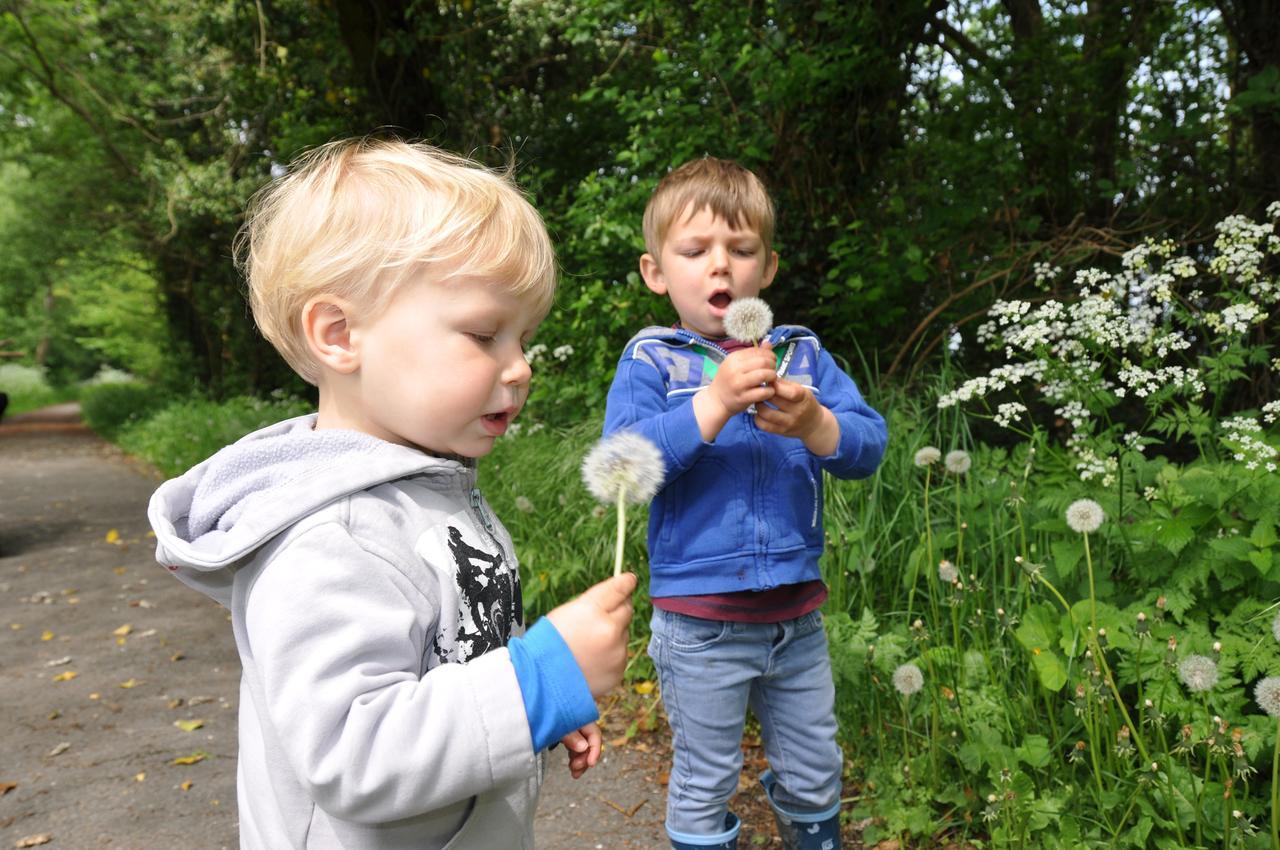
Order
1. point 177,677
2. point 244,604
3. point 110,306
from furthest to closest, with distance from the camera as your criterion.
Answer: point 110,306
point 177,677
point 244,604

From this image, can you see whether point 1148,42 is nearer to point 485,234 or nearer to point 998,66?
point 998,66

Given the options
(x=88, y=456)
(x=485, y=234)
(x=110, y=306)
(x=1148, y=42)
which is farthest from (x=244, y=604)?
(x=110, y=306)

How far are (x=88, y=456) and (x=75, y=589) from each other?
10674mm

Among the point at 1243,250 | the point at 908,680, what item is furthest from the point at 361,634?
the point at 1243,250

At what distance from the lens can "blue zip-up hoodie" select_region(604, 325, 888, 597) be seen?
2.03m

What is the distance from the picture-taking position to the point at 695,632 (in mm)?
2064

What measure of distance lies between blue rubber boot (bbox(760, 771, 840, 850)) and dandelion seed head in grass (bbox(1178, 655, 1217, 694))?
33.3 inches

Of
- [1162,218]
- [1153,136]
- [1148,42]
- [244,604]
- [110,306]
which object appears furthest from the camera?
[110,306]

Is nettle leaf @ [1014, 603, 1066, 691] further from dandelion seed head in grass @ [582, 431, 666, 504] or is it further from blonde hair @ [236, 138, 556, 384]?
blonde hair @ [236, 138, 556, 384]

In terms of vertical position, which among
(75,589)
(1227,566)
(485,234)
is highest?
(485,234)

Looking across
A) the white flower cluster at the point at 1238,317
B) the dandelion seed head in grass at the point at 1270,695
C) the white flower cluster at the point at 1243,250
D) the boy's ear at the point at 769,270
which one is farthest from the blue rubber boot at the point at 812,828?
the white flower cluster at the point at 1243,250

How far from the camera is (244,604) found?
1188 mm

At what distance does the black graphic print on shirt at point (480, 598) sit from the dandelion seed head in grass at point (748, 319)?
0.83 metres

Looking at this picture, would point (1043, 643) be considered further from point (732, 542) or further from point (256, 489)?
point (256, 489)
